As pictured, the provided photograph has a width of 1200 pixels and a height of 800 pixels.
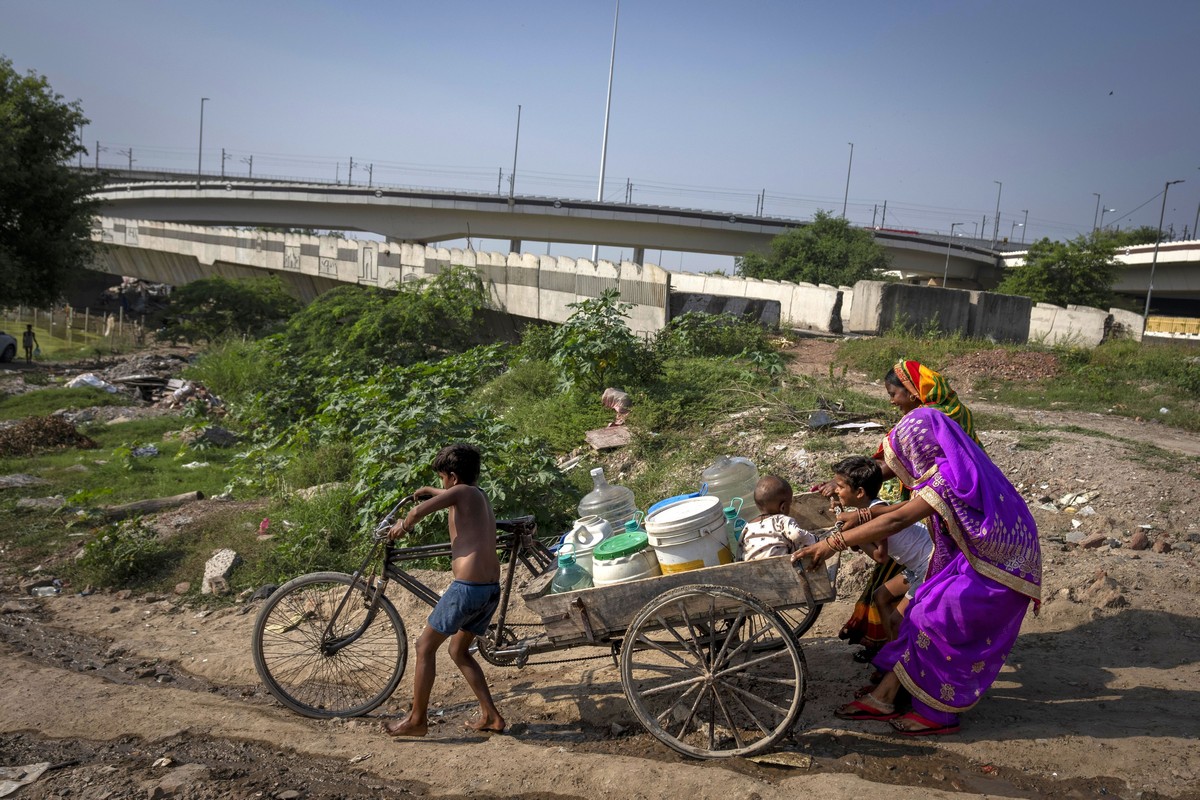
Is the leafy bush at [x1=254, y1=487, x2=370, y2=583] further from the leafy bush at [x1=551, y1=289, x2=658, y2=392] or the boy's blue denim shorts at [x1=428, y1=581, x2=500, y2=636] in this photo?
the leafy bush at [x1=551, y1=289, x2=658, y2=392]

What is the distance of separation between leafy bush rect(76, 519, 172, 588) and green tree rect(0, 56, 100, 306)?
18.8m

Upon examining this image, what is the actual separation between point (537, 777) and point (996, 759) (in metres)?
1.92

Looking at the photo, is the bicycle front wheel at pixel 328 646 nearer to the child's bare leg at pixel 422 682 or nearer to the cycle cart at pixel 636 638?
the cycle cart at pixel 636 638

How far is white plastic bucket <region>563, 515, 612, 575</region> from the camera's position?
4105 mm

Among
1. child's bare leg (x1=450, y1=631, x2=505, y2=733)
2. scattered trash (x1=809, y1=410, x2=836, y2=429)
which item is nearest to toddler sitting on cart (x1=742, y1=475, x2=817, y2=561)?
child's bare leg (x1=450, y1=631, x2=505, y2=733)

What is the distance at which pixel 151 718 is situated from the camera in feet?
14.2

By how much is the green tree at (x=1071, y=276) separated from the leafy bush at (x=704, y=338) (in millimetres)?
28050

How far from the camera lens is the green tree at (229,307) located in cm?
2542

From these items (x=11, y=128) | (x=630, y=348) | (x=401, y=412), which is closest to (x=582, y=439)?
(x=630, y=348)

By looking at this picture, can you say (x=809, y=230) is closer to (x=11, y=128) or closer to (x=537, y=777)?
(x=11, y=128)

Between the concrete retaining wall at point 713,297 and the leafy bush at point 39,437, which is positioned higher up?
the concrete retaining wall at point 713,297

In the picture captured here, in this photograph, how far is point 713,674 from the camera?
3.68 metres

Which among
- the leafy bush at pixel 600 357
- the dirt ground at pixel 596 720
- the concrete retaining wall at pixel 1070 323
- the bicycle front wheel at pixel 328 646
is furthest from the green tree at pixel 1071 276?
the bicycle front wheel at pixel 328 646

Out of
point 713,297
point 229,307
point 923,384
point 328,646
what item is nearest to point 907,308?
point 713,297
